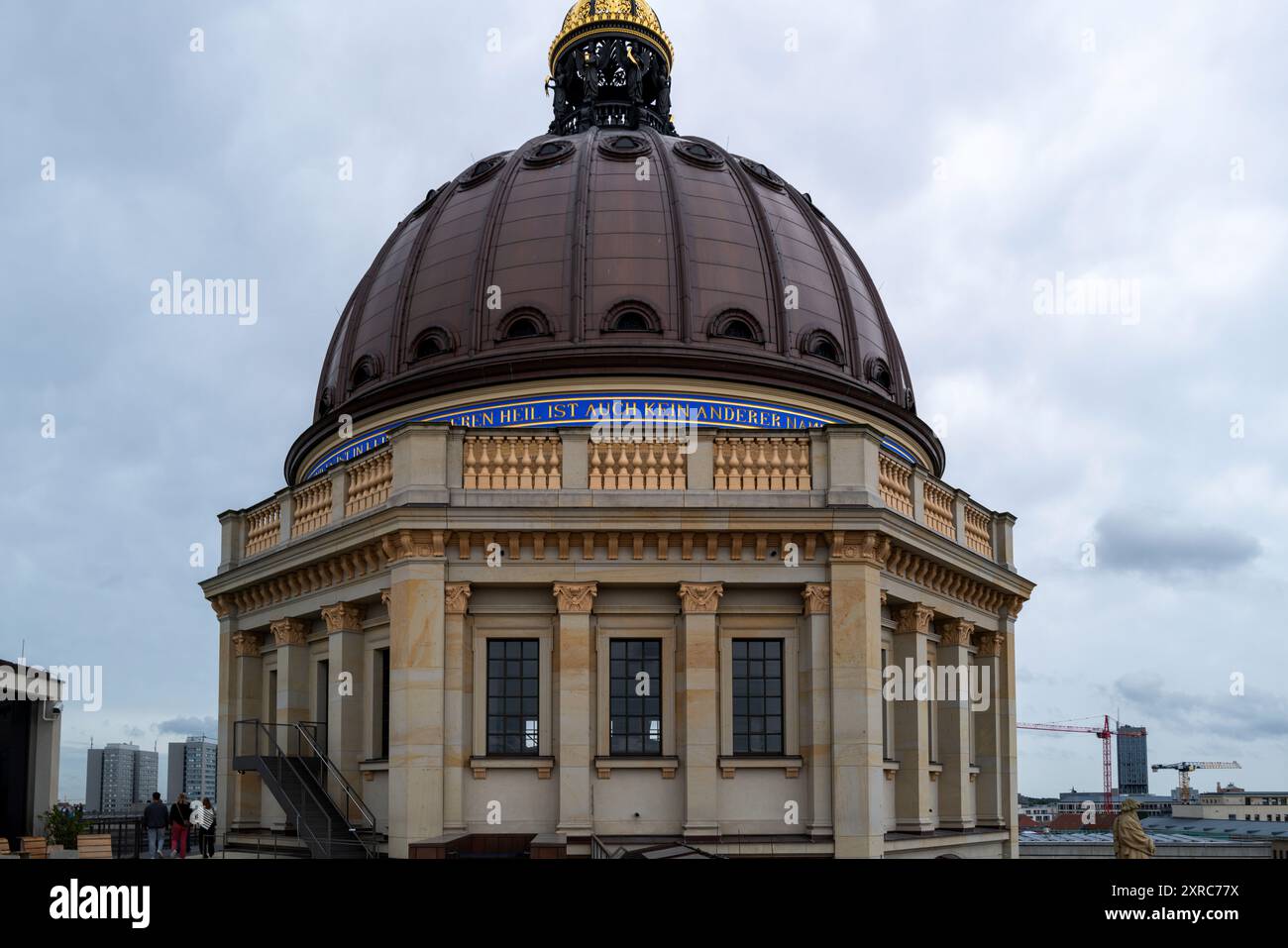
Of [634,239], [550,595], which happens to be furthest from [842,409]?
[550,595]

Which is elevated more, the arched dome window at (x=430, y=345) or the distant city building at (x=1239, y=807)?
the arched dome window at (x=430, y=345)

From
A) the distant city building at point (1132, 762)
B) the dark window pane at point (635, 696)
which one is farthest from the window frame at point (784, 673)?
the distant city building at point (1132, 762)

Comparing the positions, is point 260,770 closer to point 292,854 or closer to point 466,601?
point 292,854

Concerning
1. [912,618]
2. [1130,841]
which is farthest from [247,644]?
[1130,841]

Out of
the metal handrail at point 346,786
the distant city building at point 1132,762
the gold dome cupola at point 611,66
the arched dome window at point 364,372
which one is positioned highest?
the gold dome cupola at point 611,66

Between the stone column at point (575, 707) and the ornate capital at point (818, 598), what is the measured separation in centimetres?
386

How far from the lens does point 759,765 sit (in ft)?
84.4

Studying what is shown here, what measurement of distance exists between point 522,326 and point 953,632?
1266cm

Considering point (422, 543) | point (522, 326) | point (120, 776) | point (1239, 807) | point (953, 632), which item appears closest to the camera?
point (422, 543)

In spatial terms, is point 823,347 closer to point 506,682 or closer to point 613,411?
point 613,411

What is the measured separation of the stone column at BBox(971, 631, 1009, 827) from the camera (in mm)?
32969

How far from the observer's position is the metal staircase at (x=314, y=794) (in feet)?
86.9

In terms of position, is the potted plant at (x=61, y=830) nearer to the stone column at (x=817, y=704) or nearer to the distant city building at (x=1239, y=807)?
the stone column at (x=817, y=704)

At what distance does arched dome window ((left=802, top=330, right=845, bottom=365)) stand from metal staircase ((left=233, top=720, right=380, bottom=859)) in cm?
1534
